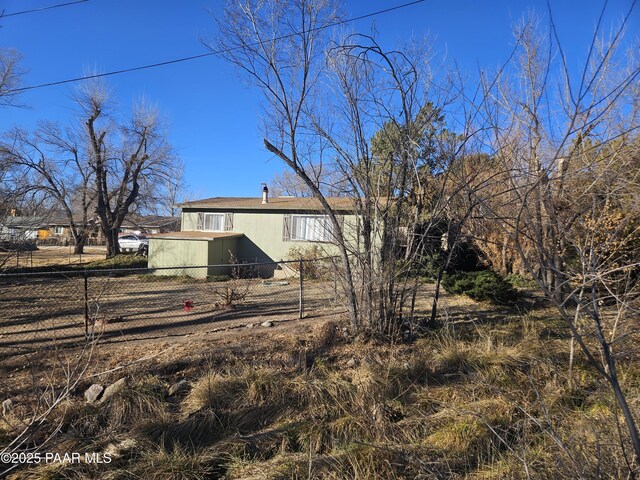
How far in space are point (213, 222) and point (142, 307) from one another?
938 cm

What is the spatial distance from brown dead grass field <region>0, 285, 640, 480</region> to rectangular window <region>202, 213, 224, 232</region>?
39.7ft

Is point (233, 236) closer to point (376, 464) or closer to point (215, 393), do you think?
point (215, 393)

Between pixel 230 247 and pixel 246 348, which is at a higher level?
pixel 230 247

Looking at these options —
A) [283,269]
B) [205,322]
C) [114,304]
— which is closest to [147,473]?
[205,322]

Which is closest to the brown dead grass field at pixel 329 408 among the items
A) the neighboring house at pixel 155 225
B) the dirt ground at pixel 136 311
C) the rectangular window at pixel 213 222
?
the dirt ground at pixel 136 311

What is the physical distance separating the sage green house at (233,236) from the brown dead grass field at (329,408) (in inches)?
365

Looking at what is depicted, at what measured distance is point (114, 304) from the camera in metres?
9.59

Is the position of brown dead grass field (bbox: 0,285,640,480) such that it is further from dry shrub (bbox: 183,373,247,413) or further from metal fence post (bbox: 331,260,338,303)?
metal fence post (bbox: 331,260,338,303)

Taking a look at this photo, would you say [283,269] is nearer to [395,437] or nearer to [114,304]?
[114,304]

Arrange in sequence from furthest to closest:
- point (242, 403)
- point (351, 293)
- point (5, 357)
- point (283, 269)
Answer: point (283, 269) < point (351, 293) < point (5, 357) < point (242, 403)

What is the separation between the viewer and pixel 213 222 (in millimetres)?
18312

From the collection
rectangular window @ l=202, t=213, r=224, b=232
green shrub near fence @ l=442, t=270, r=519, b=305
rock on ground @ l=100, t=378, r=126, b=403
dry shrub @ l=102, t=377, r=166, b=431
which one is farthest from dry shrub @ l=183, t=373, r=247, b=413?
rectangular window @ l=202, t=213, r=224, b=232

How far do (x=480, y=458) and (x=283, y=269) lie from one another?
43.4 feet

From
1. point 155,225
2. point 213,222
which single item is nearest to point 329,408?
point 213,222
